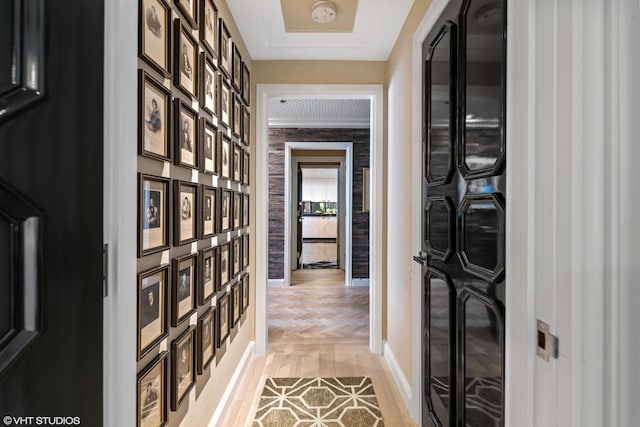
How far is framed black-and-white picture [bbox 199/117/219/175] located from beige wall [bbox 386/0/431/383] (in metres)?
1.20

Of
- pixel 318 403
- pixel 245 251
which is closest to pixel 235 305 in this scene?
pixel 245 251

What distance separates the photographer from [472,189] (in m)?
1.30

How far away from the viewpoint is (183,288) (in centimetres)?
140

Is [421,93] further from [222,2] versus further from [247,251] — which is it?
[247,251]

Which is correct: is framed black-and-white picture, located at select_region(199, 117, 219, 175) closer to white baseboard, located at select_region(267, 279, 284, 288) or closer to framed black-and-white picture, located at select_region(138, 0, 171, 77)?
framed black-and-white picture, located at select_region(138, 0, 171, 77)

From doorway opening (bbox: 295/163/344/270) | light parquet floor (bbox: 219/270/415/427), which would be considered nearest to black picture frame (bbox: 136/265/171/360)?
light parquet floor (bbox: 219/270/415/427)

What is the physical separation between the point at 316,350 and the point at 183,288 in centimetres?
190

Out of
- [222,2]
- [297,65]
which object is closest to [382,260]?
[297,65]

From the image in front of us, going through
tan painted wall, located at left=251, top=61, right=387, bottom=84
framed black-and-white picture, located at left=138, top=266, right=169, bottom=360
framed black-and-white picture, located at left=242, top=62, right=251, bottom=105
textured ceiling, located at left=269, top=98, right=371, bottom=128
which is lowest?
framed black-and-white picture, located at left=138, top=266, right=169, bottom=360

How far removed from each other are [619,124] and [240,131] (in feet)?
7.20

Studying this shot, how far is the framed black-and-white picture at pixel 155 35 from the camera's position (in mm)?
1043

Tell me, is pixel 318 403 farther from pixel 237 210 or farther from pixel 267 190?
pixel 267 190

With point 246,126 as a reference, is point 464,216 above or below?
below

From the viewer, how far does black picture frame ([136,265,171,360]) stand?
105 cm
